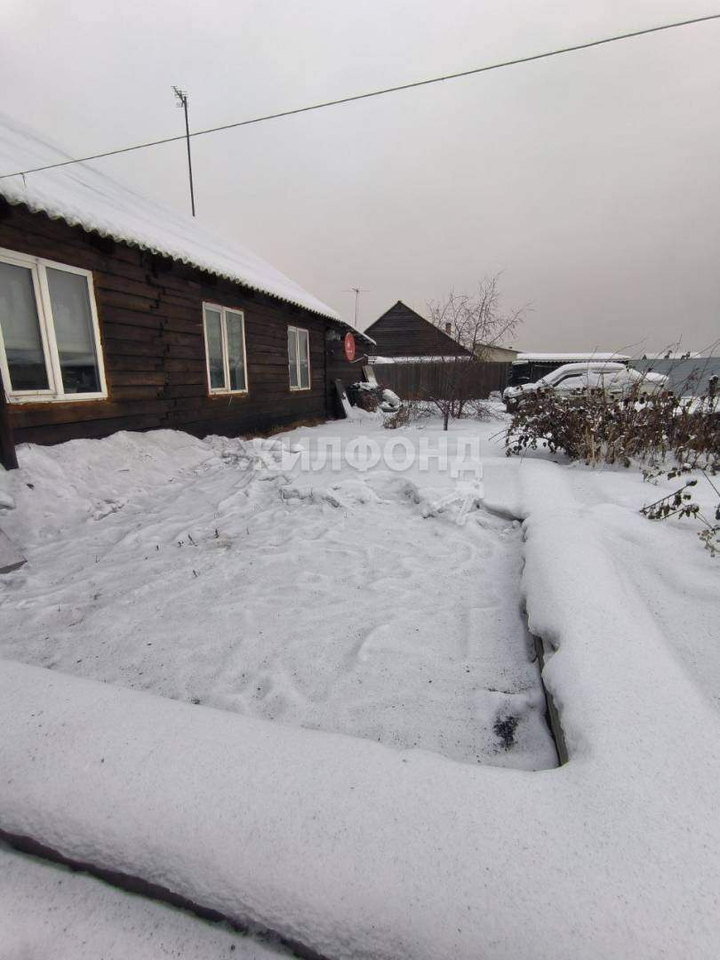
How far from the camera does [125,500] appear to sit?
A: 4059 millimetres

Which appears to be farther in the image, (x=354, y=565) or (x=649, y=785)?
(x=354, y=565)

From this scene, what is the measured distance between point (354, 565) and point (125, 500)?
2.61 m

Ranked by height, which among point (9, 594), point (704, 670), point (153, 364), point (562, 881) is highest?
point (153, 364)

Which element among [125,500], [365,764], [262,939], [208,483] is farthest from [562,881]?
[208,483]

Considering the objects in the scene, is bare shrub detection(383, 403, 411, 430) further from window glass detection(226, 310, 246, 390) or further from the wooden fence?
window glass detection(226, 310, 246, 390)

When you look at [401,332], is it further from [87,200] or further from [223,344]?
[87,200]

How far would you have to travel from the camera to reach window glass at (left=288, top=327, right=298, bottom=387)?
937cm

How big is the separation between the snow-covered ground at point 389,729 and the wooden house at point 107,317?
61.9 inches

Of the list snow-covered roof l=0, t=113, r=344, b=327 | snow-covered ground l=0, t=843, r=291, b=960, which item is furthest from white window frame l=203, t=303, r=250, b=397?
snow-covered ground l=0, t=843, r=291, b=960

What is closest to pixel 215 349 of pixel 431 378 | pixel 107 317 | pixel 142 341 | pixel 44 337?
pixel 142 341

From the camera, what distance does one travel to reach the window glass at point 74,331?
427 centimetres

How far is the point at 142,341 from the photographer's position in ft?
17.3

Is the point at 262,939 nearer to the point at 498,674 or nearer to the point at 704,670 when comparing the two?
the point at 498,674

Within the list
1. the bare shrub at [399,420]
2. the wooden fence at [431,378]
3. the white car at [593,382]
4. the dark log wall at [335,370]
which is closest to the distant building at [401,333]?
the wooden fence at [431,378]
